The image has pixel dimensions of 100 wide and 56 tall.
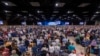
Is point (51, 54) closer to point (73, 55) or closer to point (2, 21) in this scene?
point (73, 55)

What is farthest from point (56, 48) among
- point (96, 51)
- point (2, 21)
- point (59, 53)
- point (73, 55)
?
point (2, 21)

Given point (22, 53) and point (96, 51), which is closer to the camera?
point (22, 53)

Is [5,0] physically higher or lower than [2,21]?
higher

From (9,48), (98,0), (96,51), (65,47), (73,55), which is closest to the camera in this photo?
(73,55)

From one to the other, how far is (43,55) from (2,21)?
115 feet

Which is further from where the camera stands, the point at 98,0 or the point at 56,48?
the point at 98,0

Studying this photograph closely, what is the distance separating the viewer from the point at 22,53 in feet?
39.2

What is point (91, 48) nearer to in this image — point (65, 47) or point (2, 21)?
point (65, 47)

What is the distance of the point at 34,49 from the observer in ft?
42.7

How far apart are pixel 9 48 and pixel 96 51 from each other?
20.0 ft

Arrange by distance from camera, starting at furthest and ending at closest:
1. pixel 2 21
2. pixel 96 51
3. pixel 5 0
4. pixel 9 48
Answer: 1. pixel 2 21
2. pixel 5 0
3. pixel 96 51
4. pixel 9 48

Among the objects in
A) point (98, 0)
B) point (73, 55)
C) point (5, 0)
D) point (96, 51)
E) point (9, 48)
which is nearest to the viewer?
point (73, 55)

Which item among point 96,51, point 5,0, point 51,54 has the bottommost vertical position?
point 96,51

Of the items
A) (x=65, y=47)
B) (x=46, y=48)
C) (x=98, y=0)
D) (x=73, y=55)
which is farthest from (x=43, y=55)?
(x=98, y=0)
